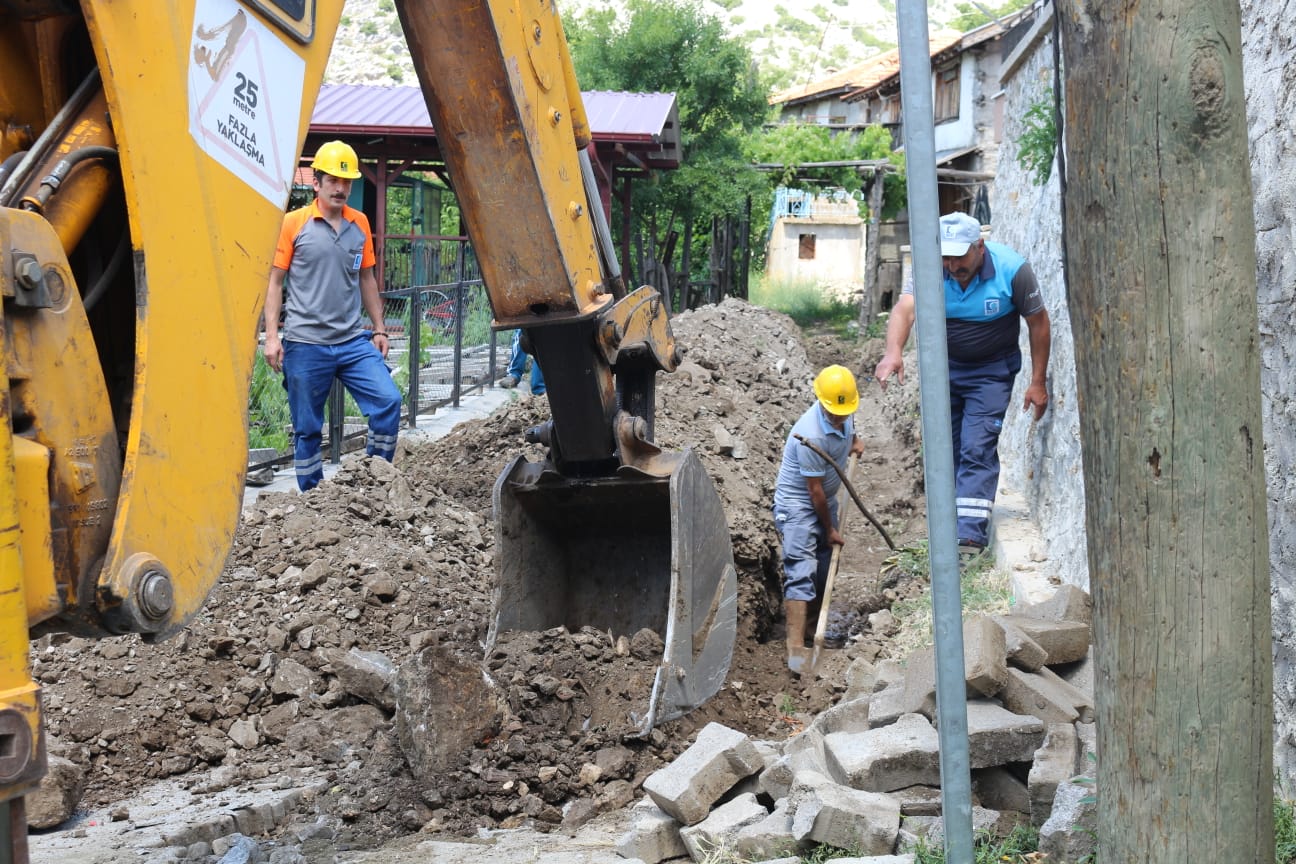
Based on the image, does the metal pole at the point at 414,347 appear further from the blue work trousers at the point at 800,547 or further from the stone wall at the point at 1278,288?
the stone wall at the point at 1278,288

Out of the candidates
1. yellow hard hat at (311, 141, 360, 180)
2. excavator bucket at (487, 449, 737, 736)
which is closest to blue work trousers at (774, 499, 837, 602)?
excavator bucket at (487, 449, 737, 736)

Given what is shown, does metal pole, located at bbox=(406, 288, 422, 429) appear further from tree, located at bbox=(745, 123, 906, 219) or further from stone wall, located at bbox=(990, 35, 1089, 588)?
tree, located at bbox=(745, 123, 906, 219)

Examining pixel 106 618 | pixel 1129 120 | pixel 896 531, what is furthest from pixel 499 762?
pixel 896 531

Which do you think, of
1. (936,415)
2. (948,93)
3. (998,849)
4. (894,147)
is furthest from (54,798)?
(894,147)

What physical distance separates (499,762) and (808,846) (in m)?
1.31

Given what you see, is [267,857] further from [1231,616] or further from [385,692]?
[1231,616]

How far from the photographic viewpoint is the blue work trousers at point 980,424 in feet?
22.7

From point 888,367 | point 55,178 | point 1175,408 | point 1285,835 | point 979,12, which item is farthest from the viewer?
point 979,12

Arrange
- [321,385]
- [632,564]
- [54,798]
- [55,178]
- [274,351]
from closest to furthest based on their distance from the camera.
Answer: [55,178] → [54,798] → [632,564] → [274,351] → [321,385]

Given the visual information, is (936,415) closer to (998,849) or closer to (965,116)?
(998,849)

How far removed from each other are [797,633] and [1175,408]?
4.59 meters

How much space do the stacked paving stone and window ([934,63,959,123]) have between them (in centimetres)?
3135

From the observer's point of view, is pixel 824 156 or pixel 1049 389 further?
pixel 824 156

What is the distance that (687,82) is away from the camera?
2473cm
